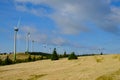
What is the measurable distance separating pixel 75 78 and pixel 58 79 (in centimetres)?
287

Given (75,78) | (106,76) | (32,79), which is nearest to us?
(106,76)

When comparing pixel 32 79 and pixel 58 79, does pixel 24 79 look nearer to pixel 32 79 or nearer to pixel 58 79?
pixel 32 79

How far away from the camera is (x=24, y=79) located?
5422cm

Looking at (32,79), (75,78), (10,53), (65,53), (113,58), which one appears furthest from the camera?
(10,53)

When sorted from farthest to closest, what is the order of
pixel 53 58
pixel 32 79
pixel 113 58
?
pixel 53 58 < pixel 113 58 < pixel 32 79

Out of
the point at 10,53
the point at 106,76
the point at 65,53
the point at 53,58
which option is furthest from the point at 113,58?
the point at 10,53

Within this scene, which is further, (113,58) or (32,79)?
(113,58)

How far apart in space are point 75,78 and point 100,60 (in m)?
23.6

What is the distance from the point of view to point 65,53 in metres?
154

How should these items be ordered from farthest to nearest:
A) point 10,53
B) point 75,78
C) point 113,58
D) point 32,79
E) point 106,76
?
point 10,53
point 113,58
point 32,79
point 75,78
point 106,76

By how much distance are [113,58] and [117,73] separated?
22.0 meters

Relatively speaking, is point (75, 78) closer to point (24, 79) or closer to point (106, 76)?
point (106, 76)

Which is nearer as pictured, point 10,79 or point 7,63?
point 10,79

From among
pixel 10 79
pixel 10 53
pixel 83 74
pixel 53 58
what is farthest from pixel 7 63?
pixel 10 53
